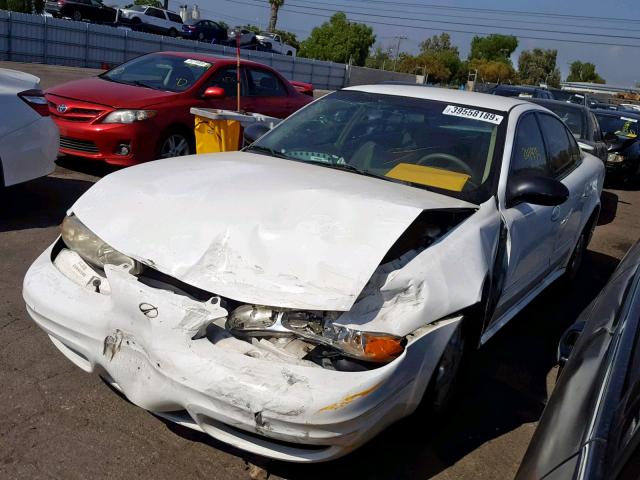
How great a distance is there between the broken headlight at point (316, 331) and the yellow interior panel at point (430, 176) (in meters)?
1.27

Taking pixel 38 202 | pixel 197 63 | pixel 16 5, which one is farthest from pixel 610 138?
pixel 16 5

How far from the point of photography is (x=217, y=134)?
6895 mm

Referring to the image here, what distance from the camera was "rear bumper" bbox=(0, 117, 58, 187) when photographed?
17.3 ft

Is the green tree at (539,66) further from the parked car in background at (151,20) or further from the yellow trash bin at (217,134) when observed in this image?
the yellow trash bin at (217,134)

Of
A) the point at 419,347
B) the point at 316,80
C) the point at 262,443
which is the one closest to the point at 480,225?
the point at 419,347

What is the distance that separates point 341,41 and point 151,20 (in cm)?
3115

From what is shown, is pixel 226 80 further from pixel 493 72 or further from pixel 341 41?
pixel 493 72

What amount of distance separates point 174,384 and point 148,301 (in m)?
0.33

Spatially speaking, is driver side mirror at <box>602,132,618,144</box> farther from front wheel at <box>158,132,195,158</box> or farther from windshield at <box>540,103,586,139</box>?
front wheel at <box>158,132,195,158</box>

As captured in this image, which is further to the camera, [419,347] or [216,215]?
[216,215]

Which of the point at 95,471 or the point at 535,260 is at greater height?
the point at 535,260

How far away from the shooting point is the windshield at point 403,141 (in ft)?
11.8

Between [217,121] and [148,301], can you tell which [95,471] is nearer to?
[148,301]

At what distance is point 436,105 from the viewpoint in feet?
13.2
